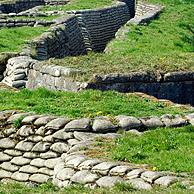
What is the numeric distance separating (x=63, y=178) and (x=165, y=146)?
1592mm

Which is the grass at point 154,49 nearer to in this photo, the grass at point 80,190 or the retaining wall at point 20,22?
the retaining wall at point 20,22

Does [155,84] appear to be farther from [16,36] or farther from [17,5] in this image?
[17,5]

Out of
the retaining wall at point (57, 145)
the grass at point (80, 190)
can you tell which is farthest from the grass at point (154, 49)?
the grass at point (80, 190)

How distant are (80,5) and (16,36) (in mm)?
12146

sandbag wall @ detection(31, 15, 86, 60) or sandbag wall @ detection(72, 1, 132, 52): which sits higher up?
sandbag wall @ detection(31, 15, 86, 60)

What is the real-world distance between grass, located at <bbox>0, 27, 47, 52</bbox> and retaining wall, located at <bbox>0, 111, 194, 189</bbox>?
8780 millimetres

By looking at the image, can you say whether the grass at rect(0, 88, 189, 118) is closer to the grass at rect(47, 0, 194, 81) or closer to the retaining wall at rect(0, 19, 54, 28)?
the grass at rect(47, 0, 194, 81)

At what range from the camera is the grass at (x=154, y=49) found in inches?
632

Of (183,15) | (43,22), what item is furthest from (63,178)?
(183,15)

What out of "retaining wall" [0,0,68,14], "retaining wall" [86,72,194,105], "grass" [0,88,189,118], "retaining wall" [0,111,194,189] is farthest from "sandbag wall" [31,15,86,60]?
"retaining wall" [0,0,68,14]

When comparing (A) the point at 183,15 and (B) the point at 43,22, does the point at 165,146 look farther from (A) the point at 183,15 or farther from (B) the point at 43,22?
(A) the point at 183,15

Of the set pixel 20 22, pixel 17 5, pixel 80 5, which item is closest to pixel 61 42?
pixel 20 22

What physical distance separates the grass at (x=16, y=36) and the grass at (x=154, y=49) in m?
2.68

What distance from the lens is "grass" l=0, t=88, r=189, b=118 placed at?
12656 mm
